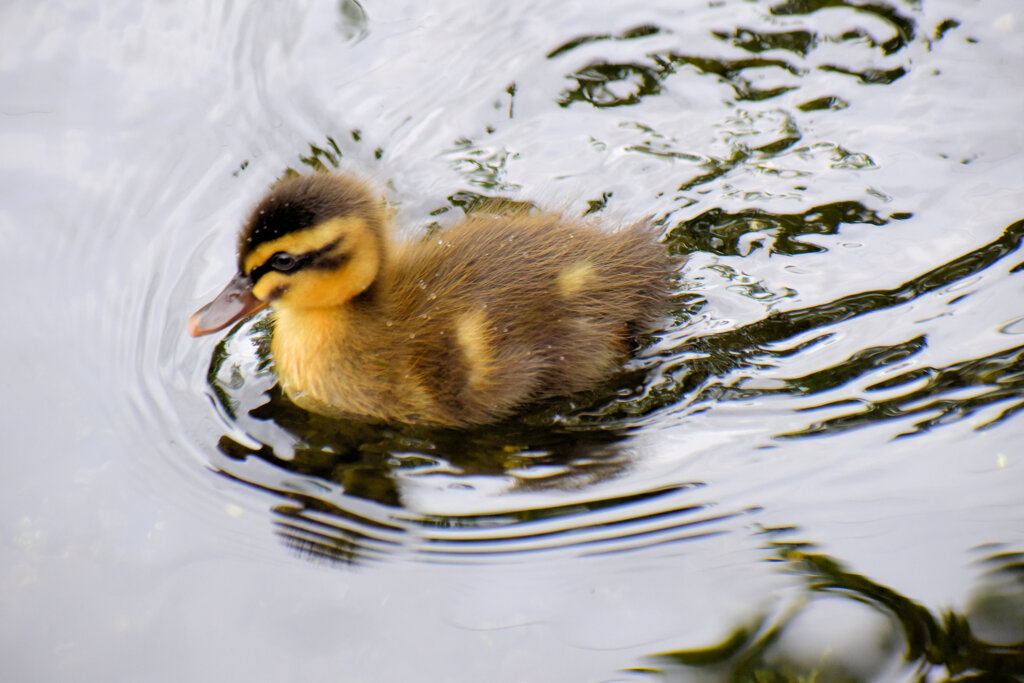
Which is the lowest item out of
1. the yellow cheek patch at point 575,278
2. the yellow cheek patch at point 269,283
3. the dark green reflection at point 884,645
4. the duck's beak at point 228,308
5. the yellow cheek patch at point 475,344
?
the dark green reflection at point 884,645

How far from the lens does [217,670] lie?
2.74 meters

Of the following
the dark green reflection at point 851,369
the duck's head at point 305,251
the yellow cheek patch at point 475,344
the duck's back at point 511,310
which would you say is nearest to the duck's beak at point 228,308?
the duck's head at point 305,251

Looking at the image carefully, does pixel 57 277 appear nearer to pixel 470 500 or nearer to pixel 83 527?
pixel 83 527

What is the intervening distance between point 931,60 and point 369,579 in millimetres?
3590

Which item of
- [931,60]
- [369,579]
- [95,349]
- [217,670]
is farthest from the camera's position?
[931,60]

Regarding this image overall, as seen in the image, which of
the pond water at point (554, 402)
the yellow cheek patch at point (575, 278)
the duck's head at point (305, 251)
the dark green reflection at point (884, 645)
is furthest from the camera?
the yellow cheek patch at point (575, 278)

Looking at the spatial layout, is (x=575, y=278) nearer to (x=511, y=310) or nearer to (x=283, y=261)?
(x=511, y=310)

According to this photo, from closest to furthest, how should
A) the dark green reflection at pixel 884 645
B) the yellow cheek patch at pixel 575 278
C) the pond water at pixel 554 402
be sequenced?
the dark green reflection at pixel 884 645 < the pond water at pixel 554 402 < the yellow cheek patch at pixel 575 278

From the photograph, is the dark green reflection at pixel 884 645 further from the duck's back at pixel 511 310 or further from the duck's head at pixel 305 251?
the duck's head at pixel 305 251

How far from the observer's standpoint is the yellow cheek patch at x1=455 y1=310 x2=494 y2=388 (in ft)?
11.7

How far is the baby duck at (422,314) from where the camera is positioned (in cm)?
349

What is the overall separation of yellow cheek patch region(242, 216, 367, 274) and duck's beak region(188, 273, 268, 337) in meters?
0.07

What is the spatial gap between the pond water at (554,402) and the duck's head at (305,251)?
0.39 m

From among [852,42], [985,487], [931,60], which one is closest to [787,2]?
[852,42]
